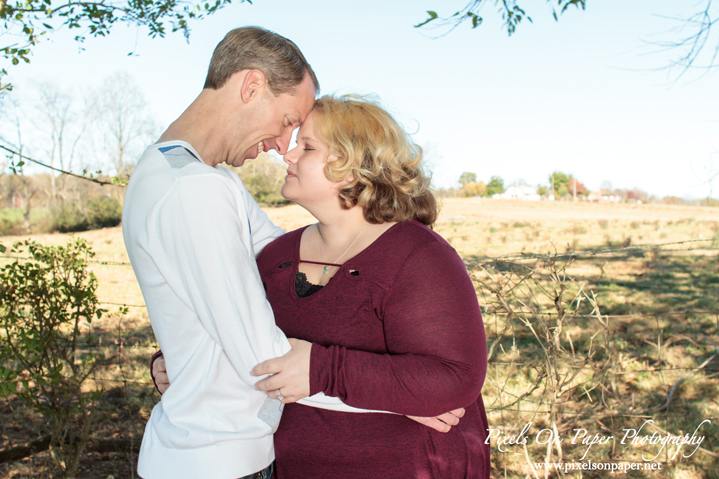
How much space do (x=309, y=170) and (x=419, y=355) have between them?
0.76 meters

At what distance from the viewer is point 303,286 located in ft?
5.75

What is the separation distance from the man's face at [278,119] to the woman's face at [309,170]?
4 cm

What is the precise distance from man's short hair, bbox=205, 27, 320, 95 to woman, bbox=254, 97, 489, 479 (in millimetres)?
208

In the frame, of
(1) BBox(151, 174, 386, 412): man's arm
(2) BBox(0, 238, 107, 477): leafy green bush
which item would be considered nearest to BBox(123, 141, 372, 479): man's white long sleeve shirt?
(1) BBox(151, 174, 386, 412): man's arm

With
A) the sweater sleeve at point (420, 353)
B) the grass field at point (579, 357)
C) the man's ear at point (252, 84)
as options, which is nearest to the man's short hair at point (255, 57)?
the man's ear at point (252, 84)

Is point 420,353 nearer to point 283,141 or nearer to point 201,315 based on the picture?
point 201,315

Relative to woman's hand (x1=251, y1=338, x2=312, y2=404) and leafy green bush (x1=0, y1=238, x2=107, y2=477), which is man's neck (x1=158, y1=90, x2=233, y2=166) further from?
leafy green bush (x1=0, y1=238, x2=107, y2=477)

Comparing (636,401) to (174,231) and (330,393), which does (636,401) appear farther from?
(174,231)

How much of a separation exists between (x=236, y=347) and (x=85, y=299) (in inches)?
110

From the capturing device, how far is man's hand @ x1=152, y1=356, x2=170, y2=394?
1.68m

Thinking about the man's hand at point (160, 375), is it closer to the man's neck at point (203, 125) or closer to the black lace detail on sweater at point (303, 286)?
the black lace detail on sweater at point (303, 286)

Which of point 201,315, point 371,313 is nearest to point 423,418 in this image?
point 371,313

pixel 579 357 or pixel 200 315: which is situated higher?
pixel 200 315

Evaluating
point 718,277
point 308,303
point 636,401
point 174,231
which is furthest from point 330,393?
point 718,277
